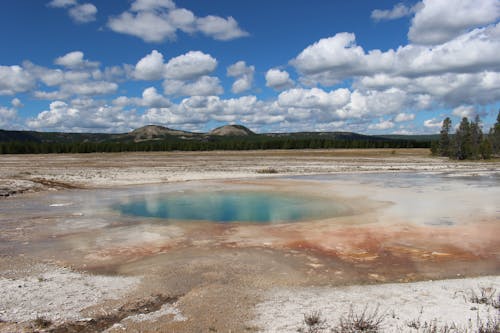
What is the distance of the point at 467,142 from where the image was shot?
80250 millimetres

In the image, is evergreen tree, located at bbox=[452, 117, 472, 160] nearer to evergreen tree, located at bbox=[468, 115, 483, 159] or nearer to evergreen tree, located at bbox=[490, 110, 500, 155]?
evergreen tree, located at bbox=[468, 115, 483, 159]

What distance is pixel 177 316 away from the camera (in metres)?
7.23

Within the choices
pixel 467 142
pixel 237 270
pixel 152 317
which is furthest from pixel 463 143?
pixel 152 317

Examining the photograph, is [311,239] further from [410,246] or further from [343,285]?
[343,285]

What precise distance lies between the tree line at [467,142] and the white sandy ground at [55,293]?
278 feet

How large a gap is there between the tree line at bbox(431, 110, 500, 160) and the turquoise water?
2693 inches

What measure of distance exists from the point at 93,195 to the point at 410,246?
20.4 meters

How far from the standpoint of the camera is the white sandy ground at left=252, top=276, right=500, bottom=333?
6859mm

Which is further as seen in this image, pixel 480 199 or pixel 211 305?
pixel 480 199

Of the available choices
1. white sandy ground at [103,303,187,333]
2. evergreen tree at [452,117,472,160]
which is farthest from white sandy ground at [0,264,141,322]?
evergreen tree at [452,117,472,160]

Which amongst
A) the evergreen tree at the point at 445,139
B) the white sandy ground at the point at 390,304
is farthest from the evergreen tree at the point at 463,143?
the white sandy ground at the point at 390,304

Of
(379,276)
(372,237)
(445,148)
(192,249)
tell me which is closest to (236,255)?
(192,249)

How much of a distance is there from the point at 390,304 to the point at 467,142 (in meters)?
83.7

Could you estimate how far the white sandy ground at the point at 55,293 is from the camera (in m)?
7.39
